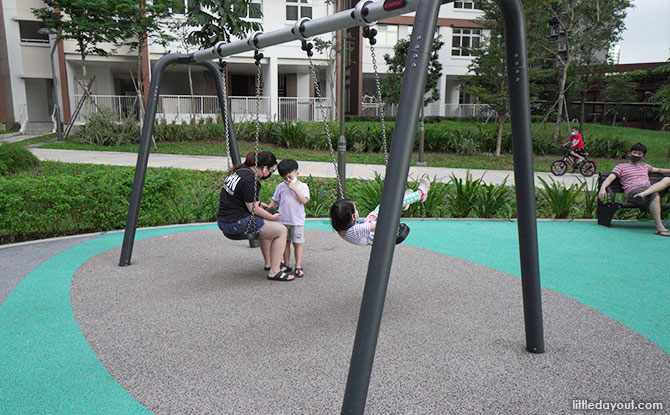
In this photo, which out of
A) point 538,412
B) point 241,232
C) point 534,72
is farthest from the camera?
point 534,72

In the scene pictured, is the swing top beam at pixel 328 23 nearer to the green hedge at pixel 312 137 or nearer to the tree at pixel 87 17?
the green hedge at pixel 312 137

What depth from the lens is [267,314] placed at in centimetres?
412

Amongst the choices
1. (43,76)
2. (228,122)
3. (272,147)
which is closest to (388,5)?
(228,122)

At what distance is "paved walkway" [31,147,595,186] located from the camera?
1296 centimetres

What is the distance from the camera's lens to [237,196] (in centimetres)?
466

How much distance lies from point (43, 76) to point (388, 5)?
94.4ft

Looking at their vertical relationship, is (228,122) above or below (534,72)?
below

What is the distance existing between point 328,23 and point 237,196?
1.85m

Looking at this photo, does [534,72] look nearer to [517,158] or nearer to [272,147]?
[272,147]

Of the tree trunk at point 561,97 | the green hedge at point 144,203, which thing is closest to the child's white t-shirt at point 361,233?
the green hedge at point 144,203

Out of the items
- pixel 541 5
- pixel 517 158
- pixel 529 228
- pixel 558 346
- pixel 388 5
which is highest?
pixel 541 5

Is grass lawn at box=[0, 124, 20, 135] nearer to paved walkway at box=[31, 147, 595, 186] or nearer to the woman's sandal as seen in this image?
paved walkway at box=[31, 147, 595, 186]

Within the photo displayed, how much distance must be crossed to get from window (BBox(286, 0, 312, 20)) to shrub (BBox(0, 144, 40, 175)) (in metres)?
16.9

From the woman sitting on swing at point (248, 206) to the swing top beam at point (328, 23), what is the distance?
1157mm
